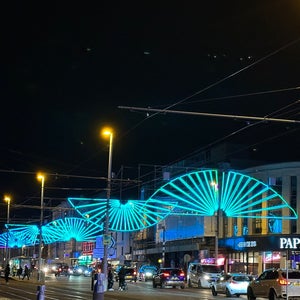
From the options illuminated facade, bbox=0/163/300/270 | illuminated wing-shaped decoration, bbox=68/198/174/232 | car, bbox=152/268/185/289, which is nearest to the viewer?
car, bbox=152/268/185/289

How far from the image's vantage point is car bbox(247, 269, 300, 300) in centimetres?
2795

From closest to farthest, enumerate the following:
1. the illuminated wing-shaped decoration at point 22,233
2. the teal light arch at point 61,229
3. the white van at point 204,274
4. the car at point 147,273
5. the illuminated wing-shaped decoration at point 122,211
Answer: the white van at point 204,274
the illuminated wing-shaped decoration at point 122,211
the car at point 147,273
the teal light arch at point 61,229
the illuminated wing-shaped decoration at point 22,233

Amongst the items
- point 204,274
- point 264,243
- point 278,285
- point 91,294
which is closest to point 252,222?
point 264,243

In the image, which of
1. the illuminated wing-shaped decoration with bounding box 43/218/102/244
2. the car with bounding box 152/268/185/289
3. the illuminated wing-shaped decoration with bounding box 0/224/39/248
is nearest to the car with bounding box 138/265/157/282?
the illuminated wing-shaped decoration with bounding box 43/218/102/244

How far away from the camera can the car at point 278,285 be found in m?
28.0

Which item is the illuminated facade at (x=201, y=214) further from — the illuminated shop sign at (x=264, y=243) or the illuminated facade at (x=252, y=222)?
the illuminated shop sign at (x=264, y=243)

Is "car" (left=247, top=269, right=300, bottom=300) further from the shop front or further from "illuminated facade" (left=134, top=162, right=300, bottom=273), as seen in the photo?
the shop front

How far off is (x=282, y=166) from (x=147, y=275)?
2074cm

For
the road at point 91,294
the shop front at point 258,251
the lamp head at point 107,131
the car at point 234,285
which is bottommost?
the road at point 91,294

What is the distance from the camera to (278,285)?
28.5m

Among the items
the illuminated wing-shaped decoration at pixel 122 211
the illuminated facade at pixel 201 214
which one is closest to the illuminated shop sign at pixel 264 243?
the illuminated facade at pixel 201 214

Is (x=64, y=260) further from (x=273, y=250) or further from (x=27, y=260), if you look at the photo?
(x=273, y=250)

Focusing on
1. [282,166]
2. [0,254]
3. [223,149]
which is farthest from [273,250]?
[0,254]

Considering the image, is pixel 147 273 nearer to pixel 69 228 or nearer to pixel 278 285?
pixel 69 228
